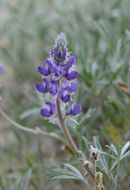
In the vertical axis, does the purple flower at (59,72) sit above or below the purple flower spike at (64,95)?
above

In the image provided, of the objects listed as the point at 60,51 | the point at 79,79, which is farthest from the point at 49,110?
the point at 79,79

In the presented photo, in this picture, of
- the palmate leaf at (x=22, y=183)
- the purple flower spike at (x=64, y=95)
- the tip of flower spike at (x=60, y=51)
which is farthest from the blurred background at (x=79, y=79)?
the tip of flower spike at (x=60, y=51)

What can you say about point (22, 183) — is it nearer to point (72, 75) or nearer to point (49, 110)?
point (49, 110)

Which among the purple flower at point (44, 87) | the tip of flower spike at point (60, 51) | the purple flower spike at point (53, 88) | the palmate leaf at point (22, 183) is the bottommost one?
the palmate leaf at point (22, 183)

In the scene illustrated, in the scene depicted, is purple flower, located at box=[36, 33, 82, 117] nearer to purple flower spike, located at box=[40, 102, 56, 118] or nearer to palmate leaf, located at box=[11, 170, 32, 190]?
purple flower spike, located at box=[40, 102, 56, 118]

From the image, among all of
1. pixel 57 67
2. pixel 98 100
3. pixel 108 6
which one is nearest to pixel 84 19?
pixel 108 6

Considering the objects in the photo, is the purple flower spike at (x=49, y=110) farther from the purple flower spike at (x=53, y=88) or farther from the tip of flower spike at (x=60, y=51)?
the tip of flower spike at (x=60, y=51)

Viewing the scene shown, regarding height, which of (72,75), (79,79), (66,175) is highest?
(79,79)

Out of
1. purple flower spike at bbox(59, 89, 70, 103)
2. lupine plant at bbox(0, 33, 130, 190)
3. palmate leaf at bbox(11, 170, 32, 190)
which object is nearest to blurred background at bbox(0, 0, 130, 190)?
palmate leaf at bbox(11, 170, 32, 190)

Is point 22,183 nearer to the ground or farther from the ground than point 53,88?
nearer to the ground
